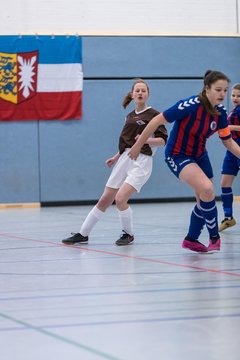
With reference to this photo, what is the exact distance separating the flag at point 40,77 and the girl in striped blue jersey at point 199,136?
9.34m

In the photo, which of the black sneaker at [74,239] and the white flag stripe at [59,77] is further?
the white flag stripe at [59,77]

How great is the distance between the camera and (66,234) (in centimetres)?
941

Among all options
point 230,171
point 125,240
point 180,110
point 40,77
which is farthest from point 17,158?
point 180,110

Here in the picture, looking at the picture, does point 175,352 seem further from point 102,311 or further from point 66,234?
point 66,234

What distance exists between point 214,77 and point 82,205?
32.3 feet

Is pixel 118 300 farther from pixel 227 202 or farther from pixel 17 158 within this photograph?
pixel 17 158

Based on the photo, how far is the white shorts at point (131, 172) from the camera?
8.02m

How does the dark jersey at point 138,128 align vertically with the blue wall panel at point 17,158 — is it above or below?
above

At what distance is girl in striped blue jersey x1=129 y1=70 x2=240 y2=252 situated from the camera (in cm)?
672

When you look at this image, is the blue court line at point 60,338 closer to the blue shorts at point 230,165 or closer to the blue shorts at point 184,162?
the blue shorts at point 184,162

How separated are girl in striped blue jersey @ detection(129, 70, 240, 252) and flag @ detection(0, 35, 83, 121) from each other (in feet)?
30.6

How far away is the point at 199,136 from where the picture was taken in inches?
271
